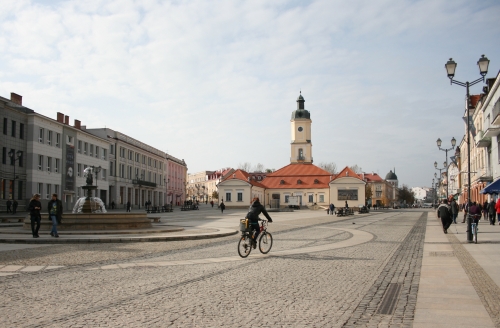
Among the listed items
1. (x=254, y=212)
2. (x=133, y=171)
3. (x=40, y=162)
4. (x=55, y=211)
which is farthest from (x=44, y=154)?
(x=254, y=212)

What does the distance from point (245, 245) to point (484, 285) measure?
21.1 ft

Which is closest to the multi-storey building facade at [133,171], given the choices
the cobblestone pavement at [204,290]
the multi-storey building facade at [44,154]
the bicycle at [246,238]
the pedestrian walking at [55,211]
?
the multi-storey building facade at [44,154]

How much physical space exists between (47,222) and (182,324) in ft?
61.8

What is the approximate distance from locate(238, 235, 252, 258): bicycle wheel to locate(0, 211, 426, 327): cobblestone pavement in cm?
52

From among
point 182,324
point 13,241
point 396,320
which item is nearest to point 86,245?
point 13,241

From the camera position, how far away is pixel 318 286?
933 cm

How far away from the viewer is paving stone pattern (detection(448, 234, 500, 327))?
23.8ft

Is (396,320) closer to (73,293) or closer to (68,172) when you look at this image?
(73,293)

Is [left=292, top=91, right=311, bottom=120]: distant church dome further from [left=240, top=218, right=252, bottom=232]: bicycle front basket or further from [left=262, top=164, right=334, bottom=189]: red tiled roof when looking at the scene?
[left=240, top=218, right=252, bottom=232]: bicycle front basket

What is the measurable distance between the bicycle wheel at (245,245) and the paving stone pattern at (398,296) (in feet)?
12.5

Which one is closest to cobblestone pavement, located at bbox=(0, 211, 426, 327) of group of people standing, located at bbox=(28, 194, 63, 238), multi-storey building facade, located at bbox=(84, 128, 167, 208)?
group of people standing, located at bbox=(28, 194, 63, 238)

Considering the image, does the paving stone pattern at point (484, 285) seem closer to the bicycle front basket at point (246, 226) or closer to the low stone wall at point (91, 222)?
the bicycle front basket at point (246, 226)

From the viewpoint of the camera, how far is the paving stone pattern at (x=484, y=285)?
725 centimetres

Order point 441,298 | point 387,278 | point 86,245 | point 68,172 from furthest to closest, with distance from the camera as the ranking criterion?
point 68,172 < point 86,245 < point 387,278 < point 441,298
